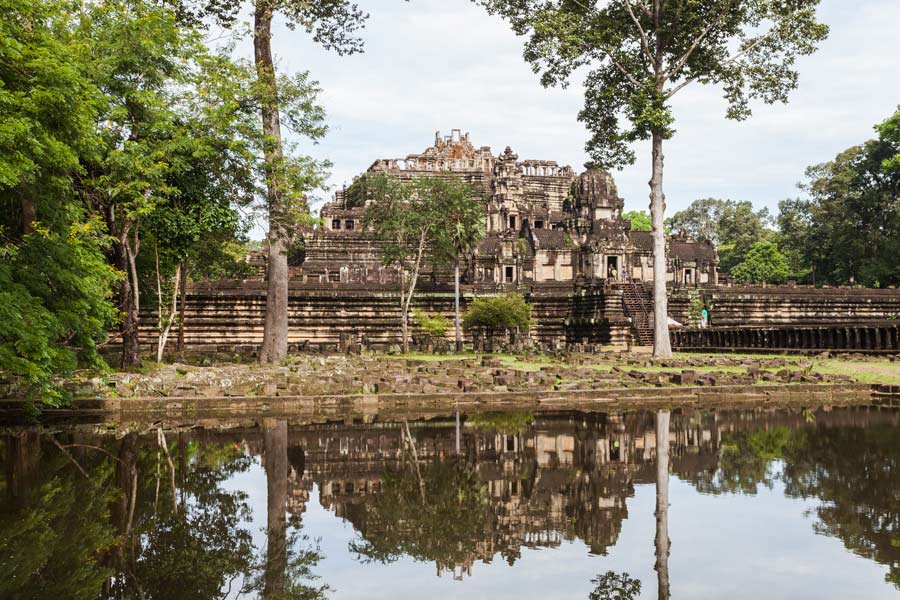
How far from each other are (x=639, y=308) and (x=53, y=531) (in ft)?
118

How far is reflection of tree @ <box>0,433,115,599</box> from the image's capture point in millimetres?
4922

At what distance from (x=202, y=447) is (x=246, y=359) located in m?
15.6

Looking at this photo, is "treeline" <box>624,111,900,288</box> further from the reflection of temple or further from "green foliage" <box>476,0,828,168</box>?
the reflection of temple

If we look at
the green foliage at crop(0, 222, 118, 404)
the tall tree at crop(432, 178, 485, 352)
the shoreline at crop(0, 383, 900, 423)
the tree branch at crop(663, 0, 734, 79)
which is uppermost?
the tree branch at crop(663, 0, 734, 79)

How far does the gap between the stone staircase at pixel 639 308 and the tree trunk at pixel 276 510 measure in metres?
28.2

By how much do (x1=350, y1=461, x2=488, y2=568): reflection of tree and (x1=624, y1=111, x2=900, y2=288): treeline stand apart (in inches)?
2079

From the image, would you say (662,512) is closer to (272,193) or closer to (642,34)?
(272,193)

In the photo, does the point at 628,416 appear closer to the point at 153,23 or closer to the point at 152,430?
the point at 152,430

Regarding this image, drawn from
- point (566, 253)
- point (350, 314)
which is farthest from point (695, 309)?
point (350, 314)

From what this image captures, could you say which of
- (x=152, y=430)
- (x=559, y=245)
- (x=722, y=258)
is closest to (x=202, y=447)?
(x=152, y=430)

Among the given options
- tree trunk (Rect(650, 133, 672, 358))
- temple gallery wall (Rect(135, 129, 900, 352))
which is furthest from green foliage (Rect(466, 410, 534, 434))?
temple gallery wall (Rect(135, 129, 900, 352))

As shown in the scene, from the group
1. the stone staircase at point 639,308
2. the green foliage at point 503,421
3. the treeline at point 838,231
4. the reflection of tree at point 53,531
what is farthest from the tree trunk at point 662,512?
the treeline at point 838,231

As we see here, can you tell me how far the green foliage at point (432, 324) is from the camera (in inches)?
1502

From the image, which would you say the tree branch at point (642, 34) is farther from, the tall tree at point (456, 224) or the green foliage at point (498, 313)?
the green foliage at point (498, 313)
